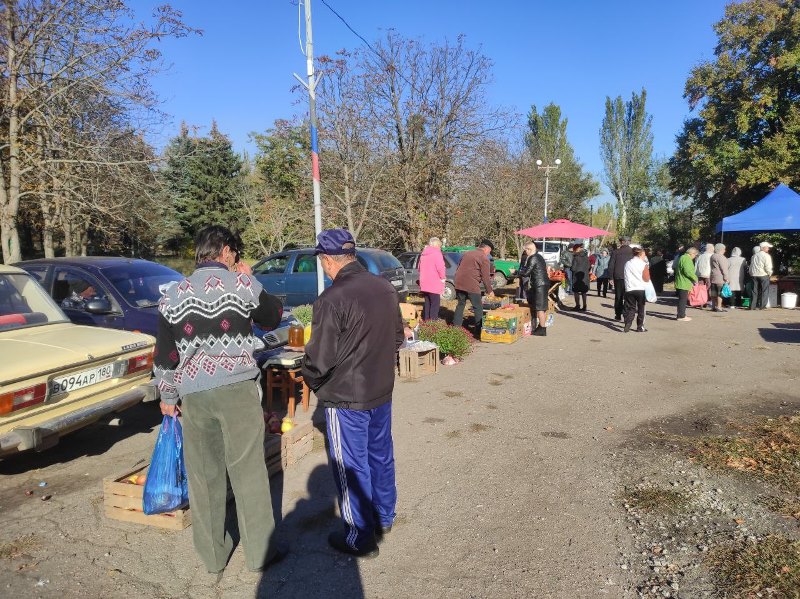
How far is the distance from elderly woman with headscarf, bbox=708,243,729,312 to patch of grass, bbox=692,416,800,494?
9.90m

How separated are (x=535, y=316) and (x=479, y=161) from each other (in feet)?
42.1

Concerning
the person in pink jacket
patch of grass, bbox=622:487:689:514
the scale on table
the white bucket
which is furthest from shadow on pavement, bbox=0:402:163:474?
the white bucket

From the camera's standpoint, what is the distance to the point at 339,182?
63.7 feet

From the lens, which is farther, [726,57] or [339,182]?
[726,57]

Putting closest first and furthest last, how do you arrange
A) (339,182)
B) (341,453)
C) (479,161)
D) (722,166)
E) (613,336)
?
(341,453) < (613,336) < (339,182) < (479,161) < (722,166)

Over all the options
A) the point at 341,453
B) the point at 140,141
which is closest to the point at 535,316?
the point at 341,453

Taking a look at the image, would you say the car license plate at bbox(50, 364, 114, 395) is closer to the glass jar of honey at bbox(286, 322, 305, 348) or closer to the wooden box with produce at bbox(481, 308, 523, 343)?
the glass jar of honey at bbox(286, 322, 305, 348)

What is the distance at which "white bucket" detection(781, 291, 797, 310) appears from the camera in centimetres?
1496

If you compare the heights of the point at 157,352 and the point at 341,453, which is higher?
the point at 157,352

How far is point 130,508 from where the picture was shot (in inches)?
150

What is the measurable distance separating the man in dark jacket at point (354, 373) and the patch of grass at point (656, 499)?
6.57 ft

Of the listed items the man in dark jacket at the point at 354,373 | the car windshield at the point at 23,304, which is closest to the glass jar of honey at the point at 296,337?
the car windshield at the point at 23,304

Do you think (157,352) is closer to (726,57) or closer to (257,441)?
(257,441)

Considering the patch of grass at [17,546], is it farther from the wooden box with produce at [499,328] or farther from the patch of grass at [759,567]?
the wooden box with produce at [499,328]
